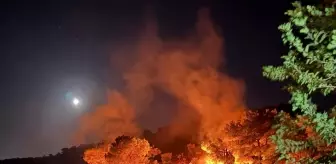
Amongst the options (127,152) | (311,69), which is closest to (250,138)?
(127,152)

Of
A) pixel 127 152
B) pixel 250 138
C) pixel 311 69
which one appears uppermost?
pixel 127 152

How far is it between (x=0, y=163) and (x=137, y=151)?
2277 inches

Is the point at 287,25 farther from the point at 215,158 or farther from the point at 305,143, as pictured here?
the point at 215,158

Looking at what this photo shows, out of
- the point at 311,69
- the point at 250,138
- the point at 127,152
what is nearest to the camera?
the point at 311,69

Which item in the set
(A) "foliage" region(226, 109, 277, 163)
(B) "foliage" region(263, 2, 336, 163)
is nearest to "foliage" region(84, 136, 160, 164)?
(A) "foliage" region(226, 109, 277, 163)

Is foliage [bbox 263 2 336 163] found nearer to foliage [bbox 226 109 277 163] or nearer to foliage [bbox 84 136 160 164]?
foliage [bbox 226 109 277 163]

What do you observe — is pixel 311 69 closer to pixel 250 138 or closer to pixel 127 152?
pixel 250 138

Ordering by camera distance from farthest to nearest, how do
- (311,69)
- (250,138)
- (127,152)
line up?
(127,152) < (250,138) < (311,69)

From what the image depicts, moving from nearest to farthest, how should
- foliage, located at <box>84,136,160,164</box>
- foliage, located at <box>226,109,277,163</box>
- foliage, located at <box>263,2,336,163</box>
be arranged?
foliage, located at <box>263,2,336,163</box> → foliage, located at <box>226,109,277,163</box> → foliage, located at <box>84,136,160,164</box>

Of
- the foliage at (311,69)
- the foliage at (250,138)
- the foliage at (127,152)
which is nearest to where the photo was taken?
the foliage at (311,69)

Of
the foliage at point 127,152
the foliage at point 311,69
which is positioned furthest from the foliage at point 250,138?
the foliage at point 311,69

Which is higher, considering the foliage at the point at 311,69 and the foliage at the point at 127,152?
the foliage at the point at 127,152

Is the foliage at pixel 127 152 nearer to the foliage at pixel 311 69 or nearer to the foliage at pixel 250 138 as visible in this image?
the foliage at pixel 250 138

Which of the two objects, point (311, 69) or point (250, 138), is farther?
point (250, 138)
